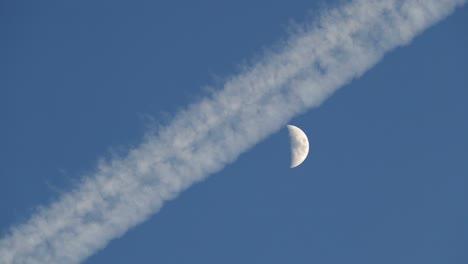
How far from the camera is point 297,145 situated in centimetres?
4353

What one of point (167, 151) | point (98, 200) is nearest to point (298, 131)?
point (167, 151)

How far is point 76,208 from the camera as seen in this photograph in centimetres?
3856

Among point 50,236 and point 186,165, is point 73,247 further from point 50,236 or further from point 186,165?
point 186,165

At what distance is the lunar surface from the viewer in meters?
43.1

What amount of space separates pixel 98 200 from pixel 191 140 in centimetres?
481

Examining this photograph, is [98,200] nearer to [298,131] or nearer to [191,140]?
[191,140]

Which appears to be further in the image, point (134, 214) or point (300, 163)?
point (300, 163)

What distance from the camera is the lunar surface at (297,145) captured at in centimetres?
4309

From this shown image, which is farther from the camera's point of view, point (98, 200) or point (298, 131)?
point (298, 131)

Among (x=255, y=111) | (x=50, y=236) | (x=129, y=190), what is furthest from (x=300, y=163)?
(x=50, y=236)

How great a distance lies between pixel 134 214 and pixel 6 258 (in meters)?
5.90

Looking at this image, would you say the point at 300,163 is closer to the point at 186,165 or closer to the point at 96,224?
the point at 186,165

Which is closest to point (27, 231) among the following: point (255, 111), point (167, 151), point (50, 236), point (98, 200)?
point (50, 236)

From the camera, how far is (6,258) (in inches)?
1549
